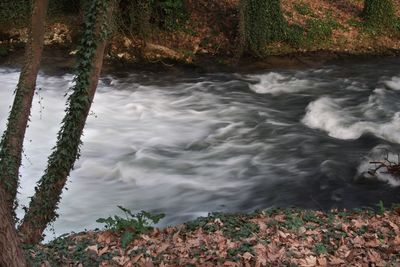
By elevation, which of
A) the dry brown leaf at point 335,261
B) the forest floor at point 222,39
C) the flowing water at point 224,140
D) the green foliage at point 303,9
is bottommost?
the flowing water at point 224,140

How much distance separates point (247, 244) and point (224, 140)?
22.0 feet

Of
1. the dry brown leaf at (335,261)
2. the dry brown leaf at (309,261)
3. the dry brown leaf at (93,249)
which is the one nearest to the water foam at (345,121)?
the dry brown leaf at (335,261)

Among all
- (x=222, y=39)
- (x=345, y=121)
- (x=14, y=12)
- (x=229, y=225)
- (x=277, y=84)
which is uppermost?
(x=14, y=12)

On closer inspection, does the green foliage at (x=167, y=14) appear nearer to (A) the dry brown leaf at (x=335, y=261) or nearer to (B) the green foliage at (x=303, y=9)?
(B) the green foliage at (x=303, y=9)

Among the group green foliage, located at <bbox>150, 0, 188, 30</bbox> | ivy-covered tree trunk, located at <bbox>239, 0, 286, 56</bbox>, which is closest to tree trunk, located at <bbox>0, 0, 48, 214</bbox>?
ivy-covered tree trunk, located at <bbox>239, 0, 286, 56</bbox>

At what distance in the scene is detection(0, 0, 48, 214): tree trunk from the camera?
6.86 m

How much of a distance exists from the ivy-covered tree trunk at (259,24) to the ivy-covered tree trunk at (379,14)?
14.6 ft

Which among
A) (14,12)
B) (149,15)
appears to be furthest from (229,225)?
(14,12)

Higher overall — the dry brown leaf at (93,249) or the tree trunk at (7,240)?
the tree trunk at (7,240)

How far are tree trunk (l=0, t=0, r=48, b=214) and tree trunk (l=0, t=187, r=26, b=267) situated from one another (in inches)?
146

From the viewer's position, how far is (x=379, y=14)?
21.5 m

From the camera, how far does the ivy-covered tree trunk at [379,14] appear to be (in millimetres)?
21453

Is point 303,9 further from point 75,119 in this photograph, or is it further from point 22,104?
point 22,104

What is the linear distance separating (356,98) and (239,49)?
5.21 metres
